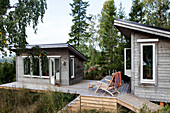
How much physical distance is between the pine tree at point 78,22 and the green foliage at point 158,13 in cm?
720

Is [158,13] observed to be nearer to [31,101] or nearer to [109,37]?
[109,37]

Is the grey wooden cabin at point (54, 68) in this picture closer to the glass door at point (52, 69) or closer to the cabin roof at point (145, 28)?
the glass door at point (52, 69)

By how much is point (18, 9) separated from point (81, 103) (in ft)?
14.6

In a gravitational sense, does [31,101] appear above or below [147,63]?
below

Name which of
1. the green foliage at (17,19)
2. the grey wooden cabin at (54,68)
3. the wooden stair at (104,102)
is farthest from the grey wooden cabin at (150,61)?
the grey wooden cabin at (54,68)

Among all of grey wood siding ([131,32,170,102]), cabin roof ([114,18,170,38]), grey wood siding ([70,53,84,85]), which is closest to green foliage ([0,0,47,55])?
cabin roof ([114,18,170,38])

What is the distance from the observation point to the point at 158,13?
16.4 meters

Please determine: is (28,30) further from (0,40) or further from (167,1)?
(167,1)

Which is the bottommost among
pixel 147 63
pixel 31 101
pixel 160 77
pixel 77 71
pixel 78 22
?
pixel 31 101

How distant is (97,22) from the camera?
65.7 feet

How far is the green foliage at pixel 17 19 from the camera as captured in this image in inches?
181

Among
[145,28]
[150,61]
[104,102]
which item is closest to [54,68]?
[104,102]

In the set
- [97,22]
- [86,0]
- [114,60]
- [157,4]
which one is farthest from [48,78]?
[157,4]

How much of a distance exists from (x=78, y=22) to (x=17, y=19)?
39.8 feet
